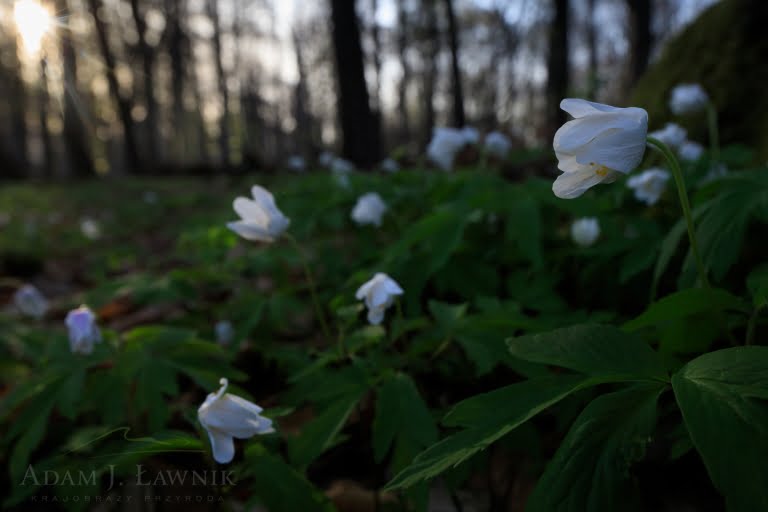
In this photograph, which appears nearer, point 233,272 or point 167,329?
point 167,329

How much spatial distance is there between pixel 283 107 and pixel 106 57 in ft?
85.8

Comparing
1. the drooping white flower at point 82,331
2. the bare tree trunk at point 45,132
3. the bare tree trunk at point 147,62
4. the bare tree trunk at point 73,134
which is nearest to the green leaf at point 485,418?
the drooping white flower at point 82,331

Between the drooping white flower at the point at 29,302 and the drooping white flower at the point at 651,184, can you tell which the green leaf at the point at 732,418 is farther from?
the drooping white flower at the point at 29,302

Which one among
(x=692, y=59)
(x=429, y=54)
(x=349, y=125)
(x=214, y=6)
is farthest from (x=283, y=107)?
(x=692, y=59)

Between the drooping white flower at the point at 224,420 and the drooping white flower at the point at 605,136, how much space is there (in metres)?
0.78

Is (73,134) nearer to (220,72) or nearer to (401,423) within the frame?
(220,72)

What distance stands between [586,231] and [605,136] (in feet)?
3.08

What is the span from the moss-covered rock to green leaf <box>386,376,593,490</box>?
8.45ft

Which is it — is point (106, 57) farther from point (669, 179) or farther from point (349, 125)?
point (669, 179)

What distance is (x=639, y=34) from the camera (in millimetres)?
7516

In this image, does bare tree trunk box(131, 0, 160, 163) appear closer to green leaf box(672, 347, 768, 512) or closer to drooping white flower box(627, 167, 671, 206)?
drooping white flower box(627, 167, 671, 206)

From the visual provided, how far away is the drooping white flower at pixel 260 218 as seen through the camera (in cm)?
149

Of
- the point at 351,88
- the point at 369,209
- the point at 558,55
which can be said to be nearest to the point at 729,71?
the point at 369,209

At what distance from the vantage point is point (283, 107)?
42.0 meters
